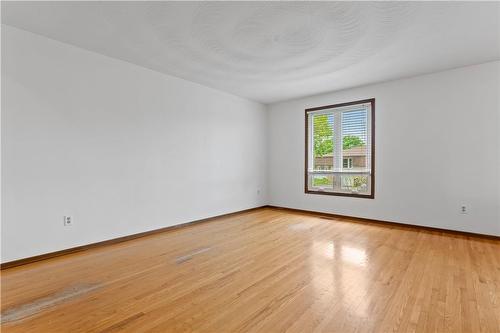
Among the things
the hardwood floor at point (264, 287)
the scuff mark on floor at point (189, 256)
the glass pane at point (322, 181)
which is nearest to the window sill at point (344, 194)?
the glass pane at point (322, 181)

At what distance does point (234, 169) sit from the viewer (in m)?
5.61

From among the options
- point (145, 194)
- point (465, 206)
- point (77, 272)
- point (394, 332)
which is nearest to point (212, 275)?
point (77, 272)

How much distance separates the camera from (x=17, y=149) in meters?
2.79

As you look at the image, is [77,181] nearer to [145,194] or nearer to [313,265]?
[145,194]

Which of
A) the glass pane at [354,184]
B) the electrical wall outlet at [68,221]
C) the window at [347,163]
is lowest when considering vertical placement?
the electrical wall outlet at [68,221]

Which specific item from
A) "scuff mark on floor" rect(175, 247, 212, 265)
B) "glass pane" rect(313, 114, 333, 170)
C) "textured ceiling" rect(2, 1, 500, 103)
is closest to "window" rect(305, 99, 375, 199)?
"glass pane" rect(313, 114, 333, 170)

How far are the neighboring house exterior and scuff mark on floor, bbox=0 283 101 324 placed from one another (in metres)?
4.68

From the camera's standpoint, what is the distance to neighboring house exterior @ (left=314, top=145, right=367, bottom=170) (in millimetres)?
5035

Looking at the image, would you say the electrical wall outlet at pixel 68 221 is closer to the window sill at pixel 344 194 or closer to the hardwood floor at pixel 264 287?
the hardwood floor at pixel 264 287

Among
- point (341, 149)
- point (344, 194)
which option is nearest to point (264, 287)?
point (344, 194)

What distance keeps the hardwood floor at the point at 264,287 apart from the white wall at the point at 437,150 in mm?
606

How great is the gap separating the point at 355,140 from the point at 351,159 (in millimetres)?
406

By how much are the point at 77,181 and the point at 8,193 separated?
0.67m

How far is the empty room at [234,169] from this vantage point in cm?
204
